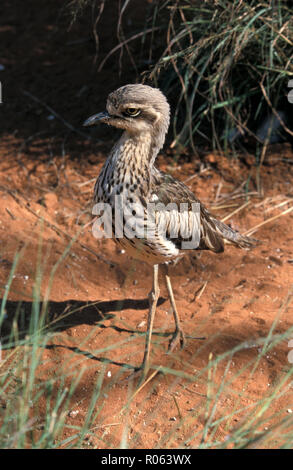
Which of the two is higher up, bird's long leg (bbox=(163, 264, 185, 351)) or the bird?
the bird

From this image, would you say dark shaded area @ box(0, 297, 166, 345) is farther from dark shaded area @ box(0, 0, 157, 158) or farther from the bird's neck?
dark shaded area @ box(0, 0, 157, 158)

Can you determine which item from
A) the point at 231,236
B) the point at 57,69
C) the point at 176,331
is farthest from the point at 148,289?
the point at 57,69

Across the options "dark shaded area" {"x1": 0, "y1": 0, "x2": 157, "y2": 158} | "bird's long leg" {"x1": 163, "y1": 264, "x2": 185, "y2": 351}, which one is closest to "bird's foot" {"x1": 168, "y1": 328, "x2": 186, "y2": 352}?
"bird's long leg" {"x1": 163, "y1": 264, "x2": 185, "y2": 351}

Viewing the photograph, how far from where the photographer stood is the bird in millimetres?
3557

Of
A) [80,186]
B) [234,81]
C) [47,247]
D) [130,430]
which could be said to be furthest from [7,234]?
[234,81]

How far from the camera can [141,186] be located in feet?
12.0

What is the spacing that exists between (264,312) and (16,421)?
219 centimetres

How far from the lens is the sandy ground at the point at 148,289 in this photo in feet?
11.6

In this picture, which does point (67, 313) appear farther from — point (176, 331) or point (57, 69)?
point (57, 69)

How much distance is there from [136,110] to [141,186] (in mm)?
456

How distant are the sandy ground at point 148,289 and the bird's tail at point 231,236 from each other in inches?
12.8

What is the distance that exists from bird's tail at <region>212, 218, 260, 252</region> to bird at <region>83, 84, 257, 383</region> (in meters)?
0.53

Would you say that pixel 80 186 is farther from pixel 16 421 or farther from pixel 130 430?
pixel 16 421

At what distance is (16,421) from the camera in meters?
2.69
